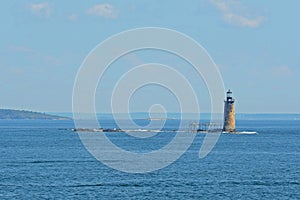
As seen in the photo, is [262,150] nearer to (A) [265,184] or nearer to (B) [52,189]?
(A) [265,184]

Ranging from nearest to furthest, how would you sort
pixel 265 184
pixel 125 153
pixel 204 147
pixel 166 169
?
pixel 265 184 < pixel 166 169 < pixel 125 153 < pixel 204 147

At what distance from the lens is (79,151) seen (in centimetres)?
13775

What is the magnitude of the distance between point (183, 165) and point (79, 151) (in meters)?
36.4

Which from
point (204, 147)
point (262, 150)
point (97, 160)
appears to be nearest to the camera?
point (97, 160)

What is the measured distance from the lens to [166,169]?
98.6 m

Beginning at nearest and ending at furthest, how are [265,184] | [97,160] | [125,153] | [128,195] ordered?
[128,195] < [265,184] < [97,160] < [125,153]

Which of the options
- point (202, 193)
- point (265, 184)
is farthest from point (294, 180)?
point (202, 193)

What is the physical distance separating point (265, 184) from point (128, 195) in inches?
678

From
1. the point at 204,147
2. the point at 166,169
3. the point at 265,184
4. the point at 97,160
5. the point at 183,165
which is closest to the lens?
the point at 265,184

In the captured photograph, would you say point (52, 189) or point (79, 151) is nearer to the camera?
point (52, 189)

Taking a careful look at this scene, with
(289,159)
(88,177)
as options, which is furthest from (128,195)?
(289,159)

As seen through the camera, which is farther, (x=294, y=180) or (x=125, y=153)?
(x=125, y=153)

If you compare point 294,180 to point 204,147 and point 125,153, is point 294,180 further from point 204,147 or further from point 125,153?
point 204,147

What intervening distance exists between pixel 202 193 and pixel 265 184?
10298 mm
